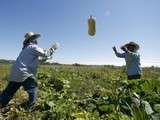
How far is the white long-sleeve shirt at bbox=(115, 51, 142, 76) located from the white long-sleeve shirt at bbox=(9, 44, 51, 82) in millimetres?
2536

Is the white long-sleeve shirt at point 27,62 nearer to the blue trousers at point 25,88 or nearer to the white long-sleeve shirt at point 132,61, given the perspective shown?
the blue trousers at point 25,88

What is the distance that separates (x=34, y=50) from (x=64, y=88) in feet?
10.7

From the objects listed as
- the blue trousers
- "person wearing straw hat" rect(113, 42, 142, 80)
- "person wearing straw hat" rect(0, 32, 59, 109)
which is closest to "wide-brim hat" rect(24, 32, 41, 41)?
"person wearing straw hat" rect(0, 32, 59, 109)

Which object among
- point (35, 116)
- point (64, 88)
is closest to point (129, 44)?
point (64, 88)

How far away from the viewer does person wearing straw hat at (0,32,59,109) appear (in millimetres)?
8859

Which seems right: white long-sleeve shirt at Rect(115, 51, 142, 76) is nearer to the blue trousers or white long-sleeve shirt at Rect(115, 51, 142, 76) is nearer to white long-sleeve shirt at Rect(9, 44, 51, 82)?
white long-sleeve shirt at Rect(9, 44, 51, 82)

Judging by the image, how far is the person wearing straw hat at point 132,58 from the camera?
35.3 ft

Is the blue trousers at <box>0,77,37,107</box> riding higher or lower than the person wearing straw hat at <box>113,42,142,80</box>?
lower

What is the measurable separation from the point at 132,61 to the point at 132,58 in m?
0.08

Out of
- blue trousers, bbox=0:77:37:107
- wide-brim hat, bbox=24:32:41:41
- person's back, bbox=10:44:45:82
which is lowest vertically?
blue trousers, bbox=0:77:37:107

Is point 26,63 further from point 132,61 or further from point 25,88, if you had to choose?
point 132,61

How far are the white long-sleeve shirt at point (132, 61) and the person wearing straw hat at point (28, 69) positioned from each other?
2404 mm

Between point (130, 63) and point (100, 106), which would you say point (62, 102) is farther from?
point (130, 63)

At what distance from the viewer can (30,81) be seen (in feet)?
29.5
